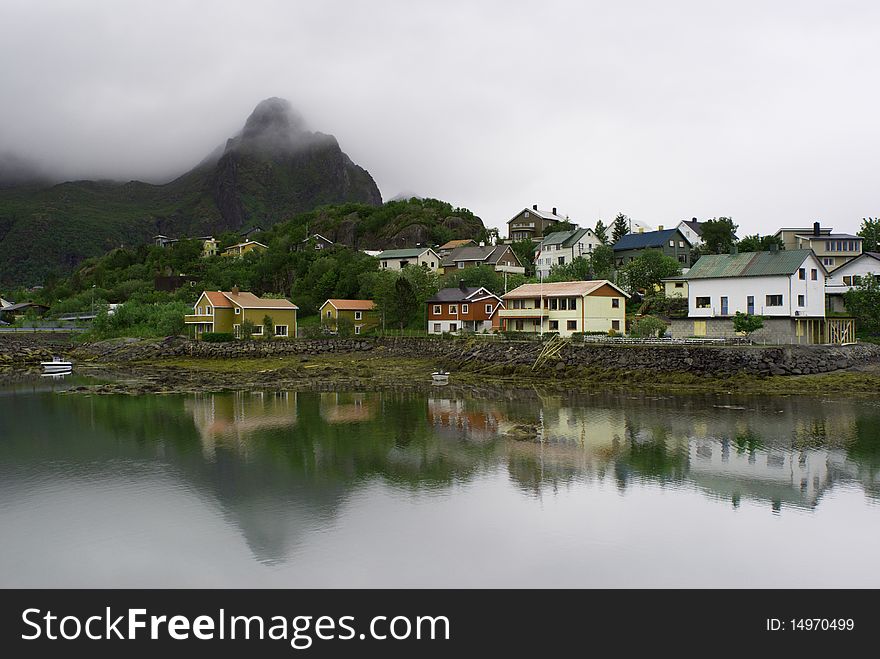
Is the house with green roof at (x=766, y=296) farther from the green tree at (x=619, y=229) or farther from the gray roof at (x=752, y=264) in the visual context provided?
the green tree at (x=619, y=229)

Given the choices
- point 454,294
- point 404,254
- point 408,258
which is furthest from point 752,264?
point 404,254

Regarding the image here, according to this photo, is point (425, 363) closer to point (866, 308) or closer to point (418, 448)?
point (418, 448)

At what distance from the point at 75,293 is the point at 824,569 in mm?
88645

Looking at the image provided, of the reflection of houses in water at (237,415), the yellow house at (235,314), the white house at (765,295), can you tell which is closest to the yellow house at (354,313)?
the yellow house at (235,314)

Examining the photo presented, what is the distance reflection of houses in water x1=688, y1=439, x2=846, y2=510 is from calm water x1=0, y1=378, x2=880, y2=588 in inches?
3.3

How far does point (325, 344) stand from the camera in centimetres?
4788

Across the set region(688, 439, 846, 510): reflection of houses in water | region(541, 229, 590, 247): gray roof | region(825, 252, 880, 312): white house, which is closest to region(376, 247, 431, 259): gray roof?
region(541, 229, 590, 247): gray roof

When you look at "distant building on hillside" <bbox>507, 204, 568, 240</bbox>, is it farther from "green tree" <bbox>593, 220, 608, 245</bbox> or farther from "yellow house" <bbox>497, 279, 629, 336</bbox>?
"yellow house" <bbox>497, 279, 629, 336</bbox>

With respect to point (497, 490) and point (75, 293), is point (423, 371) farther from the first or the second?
point (75, 293)

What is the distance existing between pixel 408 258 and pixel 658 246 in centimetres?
2489

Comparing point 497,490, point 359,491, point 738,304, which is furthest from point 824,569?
point 738,304

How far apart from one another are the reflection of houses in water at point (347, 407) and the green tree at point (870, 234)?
157 ft

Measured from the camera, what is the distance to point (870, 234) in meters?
58.7

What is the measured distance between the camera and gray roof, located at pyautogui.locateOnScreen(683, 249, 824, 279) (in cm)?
3603
